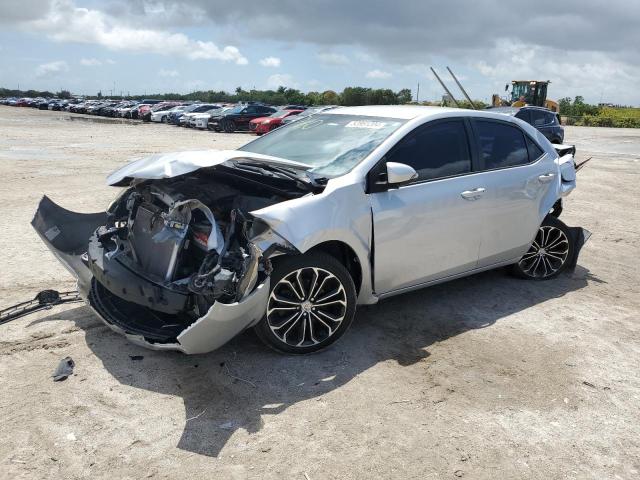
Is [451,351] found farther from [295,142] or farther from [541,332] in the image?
[295,142]

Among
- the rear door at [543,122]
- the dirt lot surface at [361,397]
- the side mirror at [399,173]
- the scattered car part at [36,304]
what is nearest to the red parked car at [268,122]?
the rear door at [543,122]

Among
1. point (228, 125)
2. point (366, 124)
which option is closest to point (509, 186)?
point (366, 124)

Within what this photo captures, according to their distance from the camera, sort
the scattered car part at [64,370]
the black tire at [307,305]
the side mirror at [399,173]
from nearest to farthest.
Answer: the scattered car part at [64,370]
the black tire at [307,305]
the side mirror at [399,173]

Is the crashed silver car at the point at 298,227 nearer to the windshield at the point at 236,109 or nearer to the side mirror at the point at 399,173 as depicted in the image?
the side mirror at the point at 399,173

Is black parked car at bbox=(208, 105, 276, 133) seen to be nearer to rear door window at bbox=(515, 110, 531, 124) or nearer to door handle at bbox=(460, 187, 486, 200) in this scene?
rear door window at bbox=(515, 110, 531, 124)

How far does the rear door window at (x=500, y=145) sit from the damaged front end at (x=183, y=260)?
78.7 inches

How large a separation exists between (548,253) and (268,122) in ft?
73.5

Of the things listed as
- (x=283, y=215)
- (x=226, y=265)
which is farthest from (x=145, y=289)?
(x=283, y=215)

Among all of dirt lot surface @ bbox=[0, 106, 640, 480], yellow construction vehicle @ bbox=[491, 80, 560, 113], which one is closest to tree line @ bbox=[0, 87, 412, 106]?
yellow construction vehicle @ bbox=[491, 80, 560, 113]

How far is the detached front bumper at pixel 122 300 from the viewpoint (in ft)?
11.1

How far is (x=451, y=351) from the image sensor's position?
4.32 meters

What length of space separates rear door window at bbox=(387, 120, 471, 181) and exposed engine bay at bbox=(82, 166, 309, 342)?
1011 millimetres

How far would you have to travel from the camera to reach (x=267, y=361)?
3.99 meters

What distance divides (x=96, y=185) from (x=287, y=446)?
8937 millimetres
